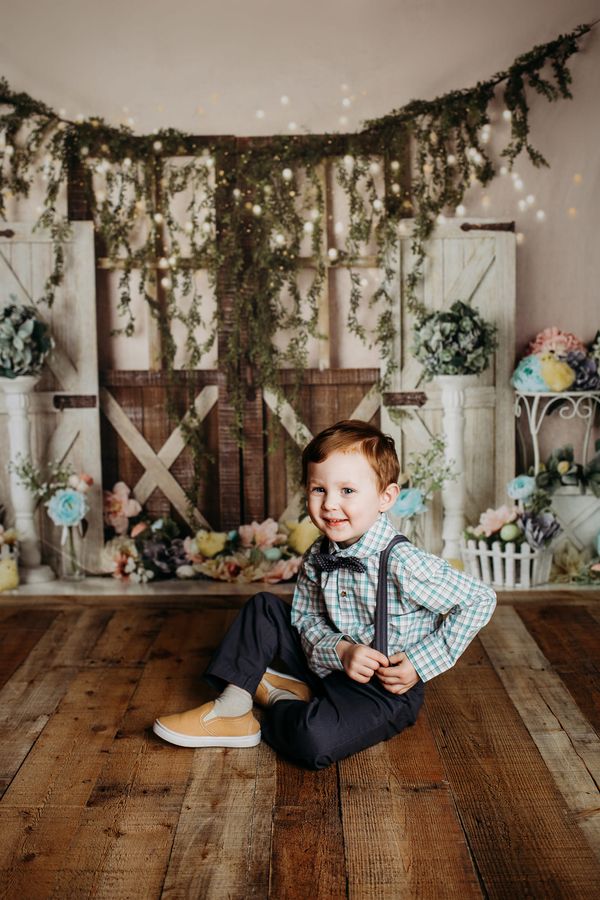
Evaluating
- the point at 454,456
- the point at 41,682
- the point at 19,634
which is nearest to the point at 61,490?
the point at 19,634

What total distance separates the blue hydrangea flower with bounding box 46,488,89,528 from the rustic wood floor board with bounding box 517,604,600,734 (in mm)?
1800

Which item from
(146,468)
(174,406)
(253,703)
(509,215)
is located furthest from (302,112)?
(253,703)

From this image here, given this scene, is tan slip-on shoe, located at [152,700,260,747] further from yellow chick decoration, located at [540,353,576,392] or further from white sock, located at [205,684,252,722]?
yellow chick decoration, located at [540,353,576,392]

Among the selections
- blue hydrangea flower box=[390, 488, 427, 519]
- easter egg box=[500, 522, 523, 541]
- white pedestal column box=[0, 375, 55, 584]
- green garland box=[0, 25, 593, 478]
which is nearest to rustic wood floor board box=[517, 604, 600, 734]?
easter egg box=[500, 522, 523, 541]

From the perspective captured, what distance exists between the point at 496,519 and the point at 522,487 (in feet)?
0.55

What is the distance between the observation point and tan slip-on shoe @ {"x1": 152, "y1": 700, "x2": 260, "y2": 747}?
2.27m

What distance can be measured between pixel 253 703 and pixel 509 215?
2.46 meters

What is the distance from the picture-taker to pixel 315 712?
216 centimetres

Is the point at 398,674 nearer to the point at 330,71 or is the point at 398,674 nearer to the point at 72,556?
the point at 72,556

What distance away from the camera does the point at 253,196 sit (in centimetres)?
389

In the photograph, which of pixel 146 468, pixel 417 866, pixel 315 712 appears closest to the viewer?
pixel 417 866

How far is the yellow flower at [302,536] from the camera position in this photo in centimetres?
390

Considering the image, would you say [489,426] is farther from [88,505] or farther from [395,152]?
[88,505]

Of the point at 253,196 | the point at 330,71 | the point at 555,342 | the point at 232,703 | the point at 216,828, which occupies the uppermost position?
the point at 330,71
